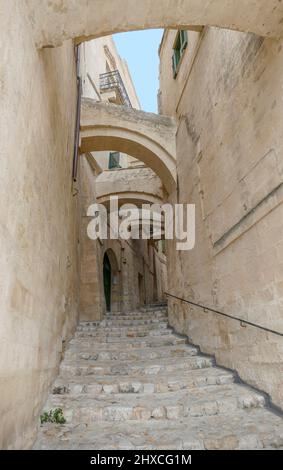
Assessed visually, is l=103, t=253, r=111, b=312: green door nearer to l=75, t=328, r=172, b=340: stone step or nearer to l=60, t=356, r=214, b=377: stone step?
l=75, t=328, r=172, b=340: stone step

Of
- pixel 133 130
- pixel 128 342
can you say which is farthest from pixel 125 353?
pixel 133 130

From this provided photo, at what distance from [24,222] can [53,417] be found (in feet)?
6.95

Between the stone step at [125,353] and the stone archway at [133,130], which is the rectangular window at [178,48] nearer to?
the stone archway at [133,130]

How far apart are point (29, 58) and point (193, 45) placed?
5078mm

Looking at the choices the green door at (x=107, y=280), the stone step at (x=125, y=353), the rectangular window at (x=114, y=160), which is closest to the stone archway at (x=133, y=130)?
the stone step at (x=125, y=353)

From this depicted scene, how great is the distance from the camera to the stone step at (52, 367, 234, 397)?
151 inches

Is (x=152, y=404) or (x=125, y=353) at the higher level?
(x=125, y=353)

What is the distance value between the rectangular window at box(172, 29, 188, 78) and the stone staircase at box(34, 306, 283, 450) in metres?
6.53

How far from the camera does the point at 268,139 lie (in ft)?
11.2

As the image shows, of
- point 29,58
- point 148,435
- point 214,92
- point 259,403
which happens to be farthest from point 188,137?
point 148,435

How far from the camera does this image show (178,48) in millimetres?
7871

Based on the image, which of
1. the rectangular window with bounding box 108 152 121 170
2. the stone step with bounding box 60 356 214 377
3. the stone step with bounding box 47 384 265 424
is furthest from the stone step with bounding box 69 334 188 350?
the rectangular window with bounding box 108 152 121 170

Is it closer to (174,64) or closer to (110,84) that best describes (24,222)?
(174,64)
